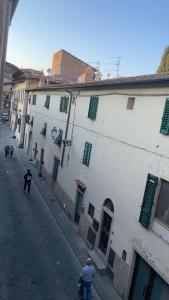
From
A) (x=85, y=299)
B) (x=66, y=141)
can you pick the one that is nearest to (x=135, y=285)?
(x=85, y=299)

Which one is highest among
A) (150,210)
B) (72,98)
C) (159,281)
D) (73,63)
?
(73,63)

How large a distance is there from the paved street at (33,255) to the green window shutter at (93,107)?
6252 millimetres

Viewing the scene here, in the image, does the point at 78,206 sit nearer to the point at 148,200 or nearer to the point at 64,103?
the point at 64,103

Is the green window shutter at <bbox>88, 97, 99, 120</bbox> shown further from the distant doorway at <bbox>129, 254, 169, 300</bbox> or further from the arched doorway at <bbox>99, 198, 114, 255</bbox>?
the distant doorway at <bbox>129, 254, 169, 300</bbox>

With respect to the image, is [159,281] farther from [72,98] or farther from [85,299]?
[72,98]

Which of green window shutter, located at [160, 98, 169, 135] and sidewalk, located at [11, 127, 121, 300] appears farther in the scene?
sidewalk, located at [11, 127, 121, 300]

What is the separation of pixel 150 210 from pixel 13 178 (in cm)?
1688

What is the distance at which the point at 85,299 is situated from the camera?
460 inches

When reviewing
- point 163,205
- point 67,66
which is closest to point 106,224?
point 163,205

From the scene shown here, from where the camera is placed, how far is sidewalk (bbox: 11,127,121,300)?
40.3ft

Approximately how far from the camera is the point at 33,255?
14.1m

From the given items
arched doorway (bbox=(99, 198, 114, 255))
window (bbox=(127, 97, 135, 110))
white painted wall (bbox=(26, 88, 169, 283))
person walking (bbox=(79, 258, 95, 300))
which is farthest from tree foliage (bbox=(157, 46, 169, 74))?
person walking (bbox=(79, 258, 95, 300))

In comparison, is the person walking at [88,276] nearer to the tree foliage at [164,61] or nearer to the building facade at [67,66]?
the tree foliage at [164,61]

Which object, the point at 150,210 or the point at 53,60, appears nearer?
the point at 150,210
